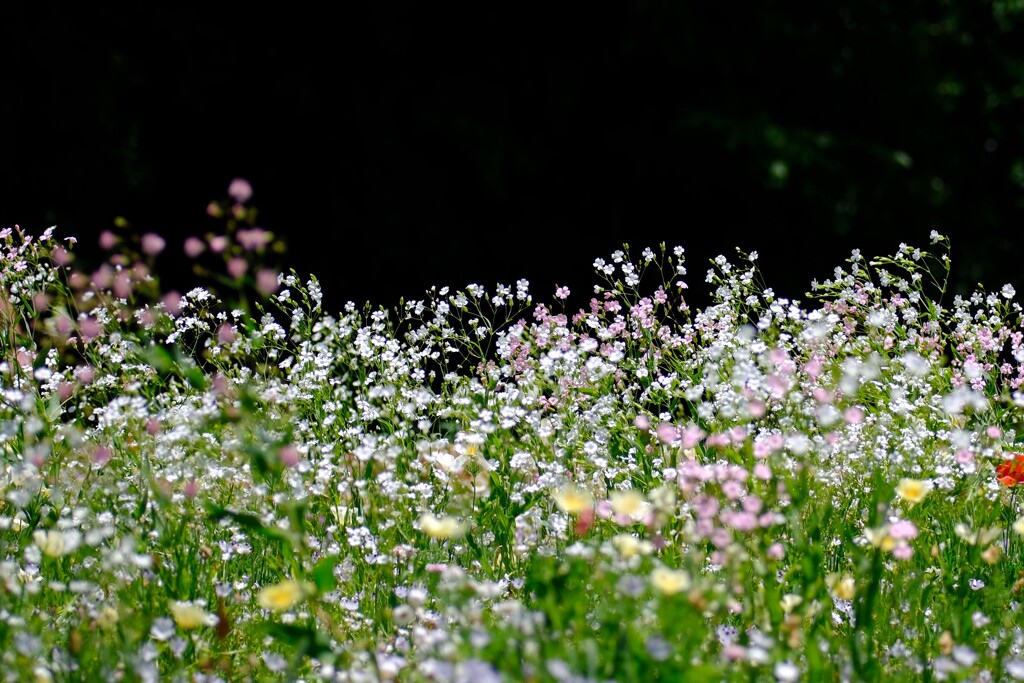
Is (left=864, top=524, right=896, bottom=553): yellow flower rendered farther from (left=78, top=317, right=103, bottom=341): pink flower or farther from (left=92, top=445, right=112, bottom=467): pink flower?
(left=78, top=317, right=103, bottom=341): pink flower

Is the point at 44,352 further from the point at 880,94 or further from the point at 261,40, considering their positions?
the point at 880,94

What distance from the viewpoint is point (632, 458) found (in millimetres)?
3357

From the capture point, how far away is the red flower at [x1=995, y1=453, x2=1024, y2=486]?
3.12 meters

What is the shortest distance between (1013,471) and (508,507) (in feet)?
4.84

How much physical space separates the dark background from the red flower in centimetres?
547

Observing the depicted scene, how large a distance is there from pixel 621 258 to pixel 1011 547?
4.78 feet

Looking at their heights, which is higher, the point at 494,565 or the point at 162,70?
the point at 162,70

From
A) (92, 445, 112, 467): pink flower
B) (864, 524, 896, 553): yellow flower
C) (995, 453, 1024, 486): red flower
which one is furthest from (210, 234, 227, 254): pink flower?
(995, 453, 1024, 486): red flower

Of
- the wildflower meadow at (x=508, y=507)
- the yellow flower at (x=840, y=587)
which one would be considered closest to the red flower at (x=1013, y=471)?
the wildflower meadow at (x=508, y=507)

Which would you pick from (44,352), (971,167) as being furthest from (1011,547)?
(971,167)

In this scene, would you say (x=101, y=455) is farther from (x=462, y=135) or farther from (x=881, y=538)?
(x=462, y=135)

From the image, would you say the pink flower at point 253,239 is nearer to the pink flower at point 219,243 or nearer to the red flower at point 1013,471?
the pink flower at point 219,243

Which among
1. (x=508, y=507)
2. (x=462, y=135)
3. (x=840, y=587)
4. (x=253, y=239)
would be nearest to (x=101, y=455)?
(x=253, y=239)

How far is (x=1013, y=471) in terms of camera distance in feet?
10.3
